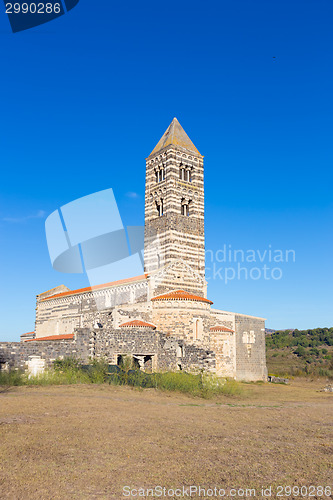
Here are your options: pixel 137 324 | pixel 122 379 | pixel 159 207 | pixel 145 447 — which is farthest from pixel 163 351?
pixel 145 447

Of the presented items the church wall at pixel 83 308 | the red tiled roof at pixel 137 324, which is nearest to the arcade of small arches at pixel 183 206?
the church wall at pixel 83 308

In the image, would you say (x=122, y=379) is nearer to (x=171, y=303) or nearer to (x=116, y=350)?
(x=116, y=350)

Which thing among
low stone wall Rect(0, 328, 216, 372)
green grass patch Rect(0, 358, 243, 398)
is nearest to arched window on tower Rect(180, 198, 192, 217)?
low stone wall Rect(0, 328, 216, 372)

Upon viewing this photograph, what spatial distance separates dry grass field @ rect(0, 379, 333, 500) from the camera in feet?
18.3

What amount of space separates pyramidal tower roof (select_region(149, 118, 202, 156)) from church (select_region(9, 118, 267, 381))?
0.13 m

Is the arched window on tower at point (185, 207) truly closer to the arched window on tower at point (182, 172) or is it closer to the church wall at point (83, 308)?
the arched window on tower at point (182, 172)

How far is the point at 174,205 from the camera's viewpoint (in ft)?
113

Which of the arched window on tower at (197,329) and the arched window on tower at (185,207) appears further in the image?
the arched window on tower at (185,207)

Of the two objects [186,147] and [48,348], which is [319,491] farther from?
[186,147]

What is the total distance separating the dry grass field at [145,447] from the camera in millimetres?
5590

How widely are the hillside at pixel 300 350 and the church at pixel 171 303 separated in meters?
11.3

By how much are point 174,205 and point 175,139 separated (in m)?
6.73

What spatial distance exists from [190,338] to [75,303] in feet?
44.5

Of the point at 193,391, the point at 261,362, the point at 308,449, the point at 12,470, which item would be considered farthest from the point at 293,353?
the point at 12,470
